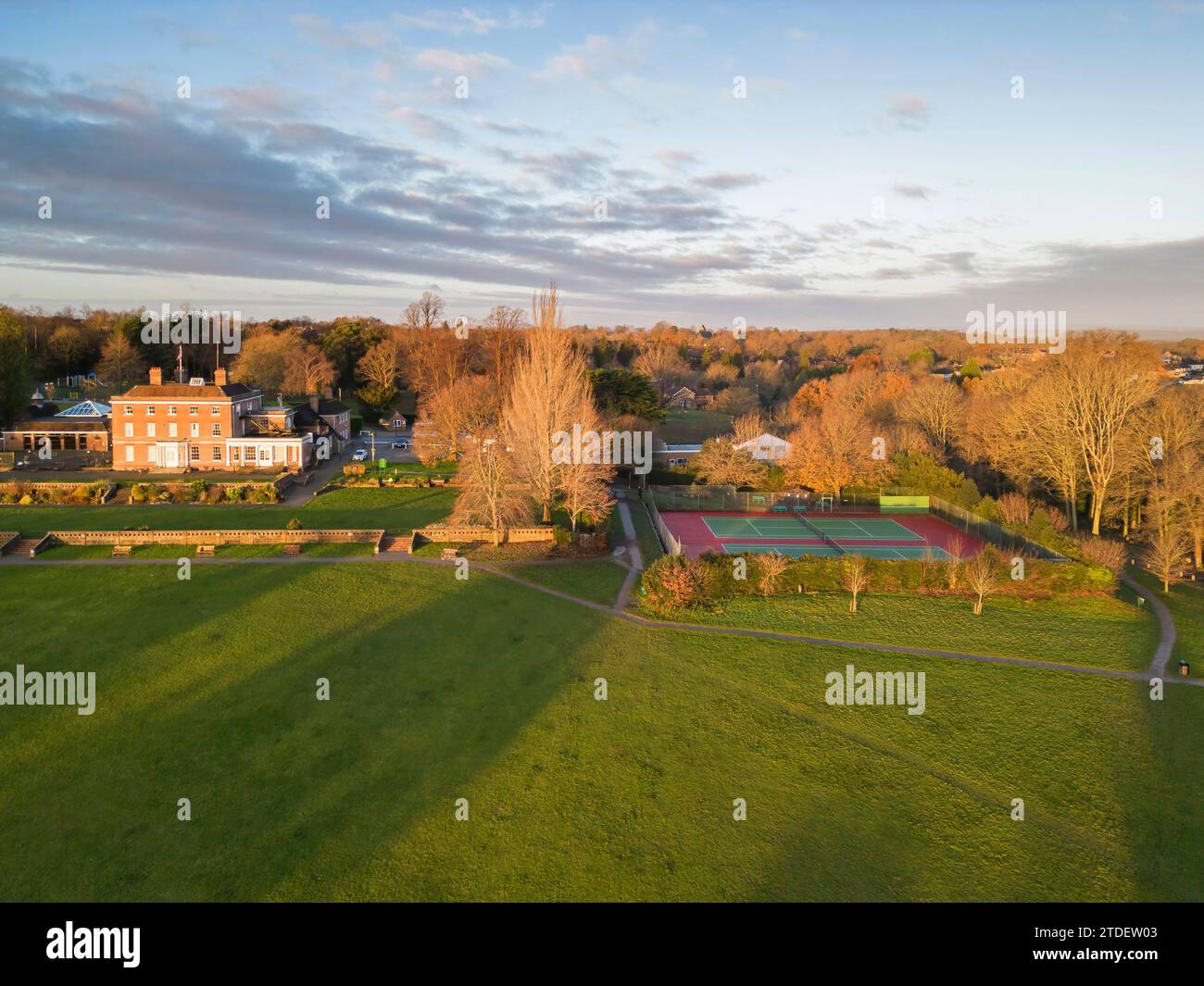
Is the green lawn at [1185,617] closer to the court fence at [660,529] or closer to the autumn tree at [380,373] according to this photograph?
the court fence at [660,529]

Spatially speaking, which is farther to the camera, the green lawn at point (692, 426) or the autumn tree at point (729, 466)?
the green lawn at point (692, 426)

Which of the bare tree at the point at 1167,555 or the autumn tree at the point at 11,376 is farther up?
the autumn tree at the point at 11,376

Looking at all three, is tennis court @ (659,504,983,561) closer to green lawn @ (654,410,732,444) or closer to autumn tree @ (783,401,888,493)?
autumn tree @ (783,401,888,493)

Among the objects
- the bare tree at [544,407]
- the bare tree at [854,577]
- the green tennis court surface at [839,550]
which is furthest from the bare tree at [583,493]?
the bare tree at [854,577]

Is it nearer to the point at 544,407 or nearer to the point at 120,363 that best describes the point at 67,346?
the point at 120,363

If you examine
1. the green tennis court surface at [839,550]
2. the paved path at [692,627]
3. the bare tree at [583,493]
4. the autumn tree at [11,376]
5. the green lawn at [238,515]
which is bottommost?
the paved path at [692,627]

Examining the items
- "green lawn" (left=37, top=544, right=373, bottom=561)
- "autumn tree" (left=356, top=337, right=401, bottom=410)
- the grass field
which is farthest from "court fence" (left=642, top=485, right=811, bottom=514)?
"autumn tree" (left=356, top=337, right=401, bottom=410)
